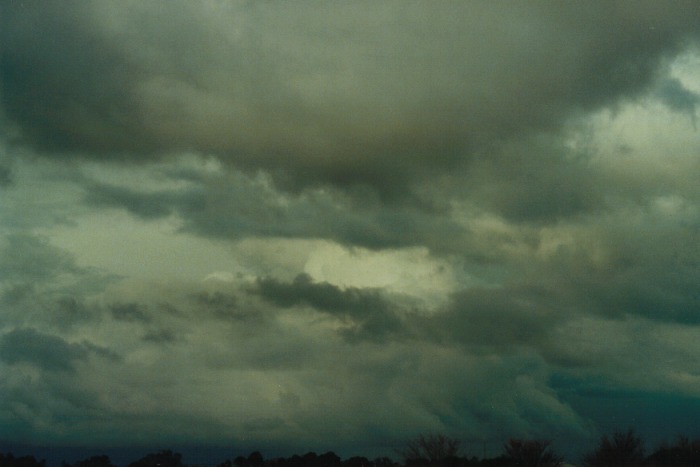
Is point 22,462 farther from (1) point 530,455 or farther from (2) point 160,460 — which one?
(1) point 530,455

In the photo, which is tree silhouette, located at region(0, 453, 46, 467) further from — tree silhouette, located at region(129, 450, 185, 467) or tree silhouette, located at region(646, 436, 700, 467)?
tree silhouette, located at region(646, 436, 700, 467)

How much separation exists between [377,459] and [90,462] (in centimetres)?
4795

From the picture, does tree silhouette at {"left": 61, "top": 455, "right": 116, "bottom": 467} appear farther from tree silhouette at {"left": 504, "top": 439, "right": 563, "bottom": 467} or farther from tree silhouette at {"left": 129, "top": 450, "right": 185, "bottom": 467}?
tree silhouette at {"left": 504, "top": 439, "right": 563, "bottom": 467}

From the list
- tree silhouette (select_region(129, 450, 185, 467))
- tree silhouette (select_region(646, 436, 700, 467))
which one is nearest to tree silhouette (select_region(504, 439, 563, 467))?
tree silhouette (select_region(646, 436, 700, 467))

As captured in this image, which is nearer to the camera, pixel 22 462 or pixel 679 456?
pixel 679 456

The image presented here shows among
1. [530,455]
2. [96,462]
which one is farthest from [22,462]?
[530,455]

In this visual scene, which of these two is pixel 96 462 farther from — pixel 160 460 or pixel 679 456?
pixel 679 456

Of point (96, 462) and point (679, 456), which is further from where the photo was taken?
point (96, 462)

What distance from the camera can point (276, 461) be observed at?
123188 millimetres

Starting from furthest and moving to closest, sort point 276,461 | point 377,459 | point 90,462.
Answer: point 90,462 < point 276,461 < point 377,459

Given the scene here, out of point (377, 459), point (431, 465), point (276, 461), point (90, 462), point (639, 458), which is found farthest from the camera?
point (90, 462)

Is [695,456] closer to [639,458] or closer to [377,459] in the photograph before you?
[639,458]

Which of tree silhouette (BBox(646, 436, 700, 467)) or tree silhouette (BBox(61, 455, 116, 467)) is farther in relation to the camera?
tree silhouette (BBox(61, 455, 116, 467))

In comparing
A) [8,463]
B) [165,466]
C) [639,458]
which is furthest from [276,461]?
[639,458]
